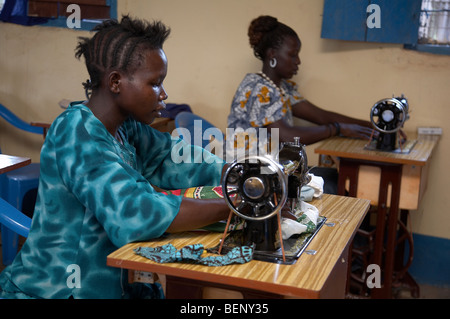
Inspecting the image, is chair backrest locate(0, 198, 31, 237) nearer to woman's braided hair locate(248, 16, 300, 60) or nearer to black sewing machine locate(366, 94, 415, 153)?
black sewing machine locate(366, 94, 415, 153)

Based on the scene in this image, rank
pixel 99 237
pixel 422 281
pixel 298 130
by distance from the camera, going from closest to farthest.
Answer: pixel 99 237, pixel 298 130, pixel 422 281

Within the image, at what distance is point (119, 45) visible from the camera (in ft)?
5.56

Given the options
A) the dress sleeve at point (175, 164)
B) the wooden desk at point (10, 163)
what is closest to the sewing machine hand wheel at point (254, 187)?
the dress sleeve at point (175, 164)

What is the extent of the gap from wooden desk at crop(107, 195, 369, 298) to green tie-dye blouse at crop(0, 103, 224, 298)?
0.10 m

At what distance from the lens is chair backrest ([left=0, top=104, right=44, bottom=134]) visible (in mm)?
4457

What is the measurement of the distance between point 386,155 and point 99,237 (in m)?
2.00

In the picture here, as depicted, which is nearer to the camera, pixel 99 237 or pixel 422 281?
pixel 99 237

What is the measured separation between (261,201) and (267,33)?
7.69ft

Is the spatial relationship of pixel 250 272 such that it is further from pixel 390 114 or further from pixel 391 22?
pixel 391 22

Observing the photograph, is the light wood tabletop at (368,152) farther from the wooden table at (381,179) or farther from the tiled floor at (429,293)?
the tiled floor at (429,293)

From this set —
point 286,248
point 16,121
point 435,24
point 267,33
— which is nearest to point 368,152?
point 267,33

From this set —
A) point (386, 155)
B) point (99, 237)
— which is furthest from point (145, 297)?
point (386, 155)

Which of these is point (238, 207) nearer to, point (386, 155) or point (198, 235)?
point (198, 235)

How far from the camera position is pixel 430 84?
3861 mm
